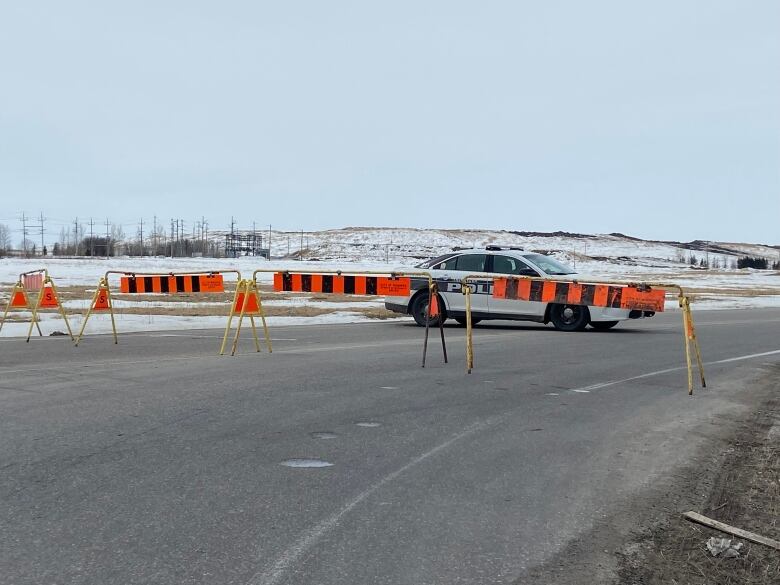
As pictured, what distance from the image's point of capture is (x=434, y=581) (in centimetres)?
429

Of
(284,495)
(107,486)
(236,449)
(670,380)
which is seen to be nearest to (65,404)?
(236,449)

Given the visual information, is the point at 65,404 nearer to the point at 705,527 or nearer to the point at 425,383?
the point at 425,383

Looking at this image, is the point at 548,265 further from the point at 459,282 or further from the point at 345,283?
the point at 345,283

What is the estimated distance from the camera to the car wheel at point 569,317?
19.5 meters

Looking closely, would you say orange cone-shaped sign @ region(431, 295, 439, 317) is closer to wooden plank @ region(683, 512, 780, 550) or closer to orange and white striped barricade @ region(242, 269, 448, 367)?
orange and white striped barricade @ region(242, 269, 448, 367)

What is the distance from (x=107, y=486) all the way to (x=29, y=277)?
1311cm

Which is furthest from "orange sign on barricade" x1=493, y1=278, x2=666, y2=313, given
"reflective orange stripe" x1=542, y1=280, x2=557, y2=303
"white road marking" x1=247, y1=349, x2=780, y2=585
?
"white road marking" x1=247, y1=349, x2=780, y2=585

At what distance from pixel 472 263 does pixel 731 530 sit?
51.3 ft

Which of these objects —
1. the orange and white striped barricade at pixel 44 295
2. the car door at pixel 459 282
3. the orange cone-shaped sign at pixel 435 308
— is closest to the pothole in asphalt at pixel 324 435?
the orange cone-shaped sign at pixel 435 308

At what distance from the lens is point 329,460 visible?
677 cm

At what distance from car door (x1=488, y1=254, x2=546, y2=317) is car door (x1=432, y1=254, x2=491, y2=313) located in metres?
0.26

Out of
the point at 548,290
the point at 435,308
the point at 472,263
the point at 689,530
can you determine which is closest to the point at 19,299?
the point at 435,308

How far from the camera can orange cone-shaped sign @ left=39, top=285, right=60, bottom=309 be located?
16.8 metres

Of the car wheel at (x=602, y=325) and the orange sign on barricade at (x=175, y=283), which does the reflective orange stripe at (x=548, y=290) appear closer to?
the orange sign on barricade at (x=175, y=283)
